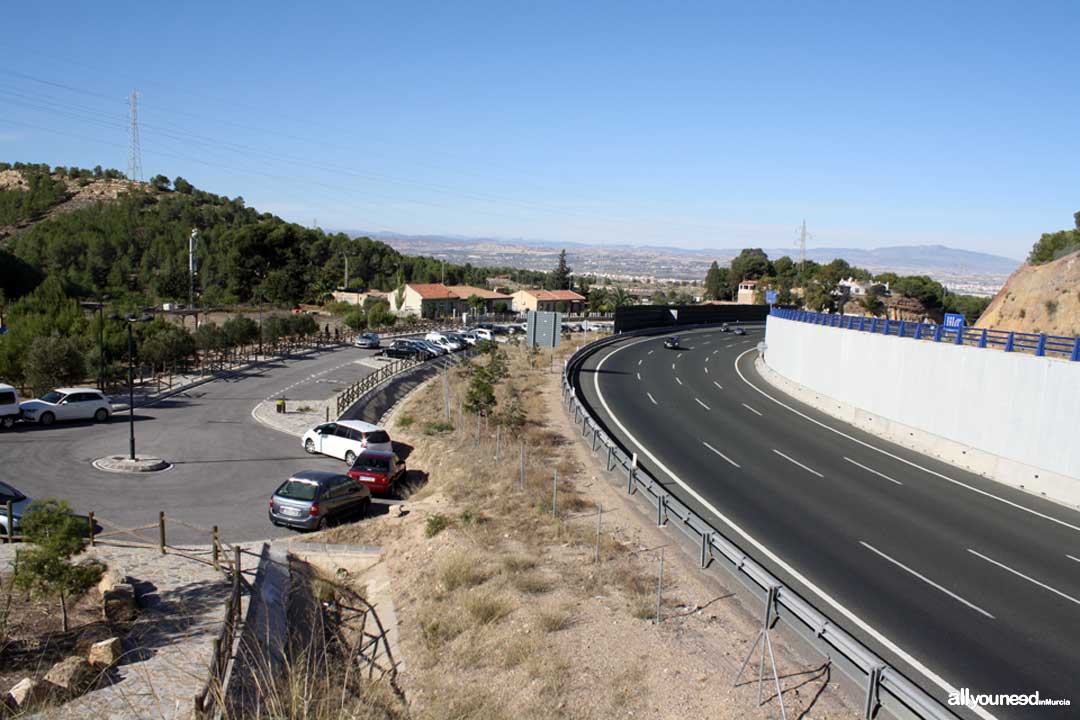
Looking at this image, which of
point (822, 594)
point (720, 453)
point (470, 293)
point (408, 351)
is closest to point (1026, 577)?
point (822, 594)

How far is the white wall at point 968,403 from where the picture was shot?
61.8 feet

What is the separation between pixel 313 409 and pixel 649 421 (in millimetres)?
16383

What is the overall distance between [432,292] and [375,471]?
245 feet

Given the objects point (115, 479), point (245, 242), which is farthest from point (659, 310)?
point (115, 479)

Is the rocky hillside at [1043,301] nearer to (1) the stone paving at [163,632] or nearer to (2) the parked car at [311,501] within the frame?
(2) the parked car at [311,501]

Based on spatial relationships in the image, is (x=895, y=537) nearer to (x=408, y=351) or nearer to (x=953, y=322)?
(x=953, y=322)

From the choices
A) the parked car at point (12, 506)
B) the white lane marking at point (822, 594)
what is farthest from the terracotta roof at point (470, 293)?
the parked car at point (12, 506)

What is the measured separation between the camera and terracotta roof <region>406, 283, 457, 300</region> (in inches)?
3698

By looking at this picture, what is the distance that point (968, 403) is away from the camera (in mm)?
22391

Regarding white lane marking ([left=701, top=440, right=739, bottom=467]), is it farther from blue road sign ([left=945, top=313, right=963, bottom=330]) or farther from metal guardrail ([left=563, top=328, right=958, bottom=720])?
blue road sign ([left=945, top=313, right=963, bottom=330])

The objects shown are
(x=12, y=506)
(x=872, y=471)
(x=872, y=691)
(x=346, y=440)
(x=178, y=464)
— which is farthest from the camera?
(x=346, y=440)

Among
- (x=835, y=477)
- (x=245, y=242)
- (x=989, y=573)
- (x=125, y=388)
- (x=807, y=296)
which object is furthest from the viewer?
(x=807, y=296)

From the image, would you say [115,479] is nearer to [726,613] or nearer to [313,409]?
[313,409]

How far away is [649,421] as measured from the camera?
92.1 ft
